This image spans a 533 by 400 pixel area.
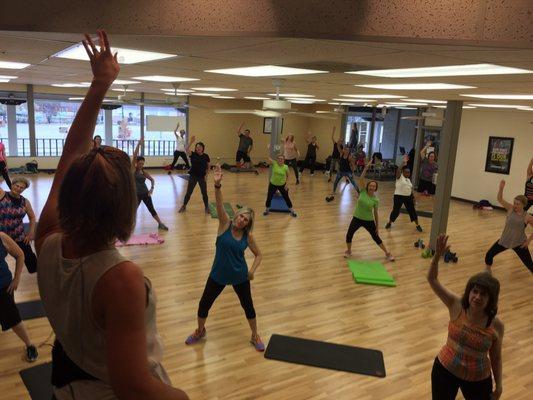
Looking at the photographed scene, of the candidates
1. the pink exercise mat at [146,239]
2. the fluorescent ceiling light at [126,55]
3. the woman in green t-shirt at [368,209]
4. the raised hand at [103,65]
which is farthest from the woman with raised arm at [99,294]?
the pink exercise mat at [146,239]

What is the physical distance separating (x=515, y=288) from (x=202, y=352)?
4605 millimetres

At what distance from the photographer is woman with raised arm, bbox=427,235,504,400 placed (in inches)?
103

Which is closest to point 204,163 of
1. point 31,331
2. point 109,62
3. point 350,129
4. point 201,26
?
point 31,331

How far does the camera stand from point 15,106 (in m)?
13.2

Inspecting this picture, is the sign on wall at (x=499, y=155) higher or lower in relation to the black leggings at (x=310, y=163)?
higher

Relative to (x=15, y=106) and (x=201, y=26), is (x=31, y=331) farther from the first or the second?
(x=15, y=106)

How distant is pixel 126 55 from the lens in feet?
11.4

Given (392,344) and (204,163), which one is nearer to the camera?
(392,344)

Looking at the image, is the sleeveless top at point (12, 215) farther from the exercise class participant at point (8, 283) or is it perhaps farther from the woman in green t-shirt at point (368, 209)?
the woman in green t-shirt at point (368, 209)

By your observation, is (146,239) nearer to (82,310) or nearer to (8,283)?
(8,283)

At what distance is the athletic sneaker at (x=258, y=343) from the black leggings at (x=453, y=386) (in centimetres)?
178

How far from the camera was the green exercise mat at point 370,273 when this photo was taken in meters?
6.00

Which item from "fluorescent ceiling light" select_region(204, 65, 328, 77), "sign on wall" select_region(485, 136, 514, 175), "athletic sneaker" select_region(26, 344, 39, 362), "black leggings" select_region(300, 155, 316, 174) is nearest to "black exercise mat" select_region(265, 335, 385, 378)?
"athletic sneaker" select_region(26, 344, 39, 362)

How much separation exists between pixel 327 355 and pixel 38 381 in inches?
96.6
